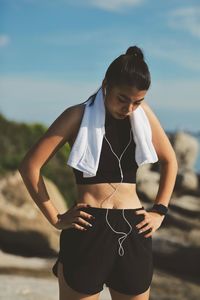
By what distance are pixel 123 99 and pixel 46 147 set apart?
1.43ft

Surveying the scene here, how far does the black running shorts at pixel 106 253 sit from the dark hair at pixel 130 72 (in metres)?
0.61

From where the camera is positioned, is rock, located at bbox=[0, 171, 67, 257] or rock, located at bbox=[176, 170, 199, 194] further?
rock, located at bbox=[176, 170, 199, 194]

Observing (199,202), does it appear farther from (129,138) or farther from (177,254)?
(129,138)

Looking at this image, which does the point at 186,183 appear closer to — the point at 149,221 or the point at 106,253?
the point at 149,221

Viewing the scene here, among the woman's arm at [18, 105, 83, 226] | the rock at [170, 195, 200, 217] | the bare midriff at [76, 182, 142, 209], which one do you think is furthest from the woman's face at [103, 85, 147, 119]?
the rock at [170, 195, 200, 217]

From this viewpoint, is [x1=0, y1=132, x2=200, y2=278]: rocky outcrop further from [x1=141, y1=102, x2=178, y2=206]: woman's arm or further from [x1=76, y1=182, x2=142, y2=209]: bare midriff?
[x1=76, y1=182, x2=142, y2=209]: bare midriff

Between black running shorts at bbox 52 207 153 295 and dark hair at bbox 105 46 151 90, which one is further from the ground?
dark hair at bbox 105 46 151 90

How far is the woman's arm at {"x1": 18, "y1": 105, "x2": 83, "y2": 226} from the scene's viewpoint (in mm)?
2977

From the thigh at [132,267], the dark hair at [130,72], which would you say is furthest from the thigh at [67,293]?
the dark hair at [130,72]

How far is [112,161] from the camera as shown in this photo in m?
3.03

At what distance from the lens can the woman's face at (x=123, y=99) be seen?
2.87m

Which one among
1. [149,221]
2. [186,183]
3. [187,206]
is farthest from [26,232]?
[186,183]

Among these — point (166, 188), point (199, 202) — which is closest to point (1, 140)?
point (199, 202)

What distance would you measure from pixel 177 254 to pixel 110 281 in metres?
7.29
